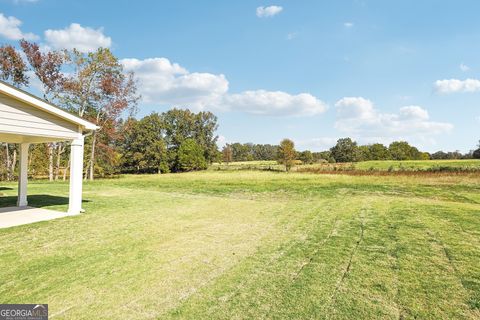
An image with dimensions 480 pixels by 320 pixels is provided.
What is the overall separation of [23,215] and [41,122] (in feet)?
9.77

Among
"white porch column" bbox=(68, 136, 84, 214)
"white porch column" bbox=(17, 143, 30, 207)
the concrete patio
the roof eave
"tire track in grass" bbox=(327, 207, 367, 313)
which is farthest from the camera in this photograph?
"white porch column" bbox=(17, 143, 30, 207)

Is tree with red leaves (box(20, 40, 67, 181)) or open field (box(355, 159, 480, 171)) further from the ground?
tree with red leaves (box(20, 40, 67, 181))

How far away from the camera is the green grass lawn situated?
309cm

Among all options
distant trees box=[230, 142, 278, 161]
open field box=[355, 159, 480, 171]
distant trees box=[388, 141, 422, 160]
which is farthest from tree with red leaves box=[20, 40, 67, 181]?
distant trees box=[388, 141, 422, 160]

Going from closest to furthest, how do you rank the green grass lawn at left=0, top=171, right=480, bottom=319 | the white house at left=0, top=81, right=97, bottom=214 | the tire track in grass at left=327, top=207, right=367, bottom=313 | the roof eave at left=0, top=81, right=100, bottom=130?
the green grass lawn at left=0, top=171, right=480, bottom=319 → the tire track in grass at left=327, top=207, right=367, bottom=313 → the roof eave at left=0, top=81, right=100, bottom=130 → the white house at left=0, top=81, right=97, bottom=214

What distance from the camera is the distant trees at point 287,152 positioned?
38.5 m

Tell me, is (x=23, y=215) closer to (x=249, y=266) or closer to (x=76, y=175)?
(x=76, y=175)

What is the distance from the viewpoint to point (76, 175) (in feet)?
26.5

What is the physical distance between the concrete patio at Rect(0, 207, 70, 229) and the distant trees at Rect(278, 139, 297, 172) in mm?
32671

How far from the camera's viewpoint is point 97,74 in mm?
25391

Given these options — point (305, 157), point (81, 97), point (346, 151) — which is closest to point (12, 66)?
point (81, 97)

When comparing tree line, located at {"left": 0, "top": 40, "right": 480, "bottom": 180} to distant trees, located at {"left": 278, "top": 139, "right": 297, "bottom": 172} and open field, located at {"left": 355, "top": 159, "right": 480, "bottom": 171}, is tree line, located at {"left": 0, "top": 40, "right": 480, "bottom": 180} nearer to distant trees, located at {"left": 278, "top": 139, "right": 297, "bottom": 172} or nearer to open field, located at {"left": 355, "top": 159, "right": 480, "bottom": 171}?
distant trees, located at {"left": 278, "top": 139, "right": 297, "bottom": 172}

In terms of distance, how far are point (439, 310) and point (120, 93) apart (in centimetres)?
2781

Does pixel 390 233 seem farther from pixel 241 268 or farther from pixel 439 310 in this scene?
pixel 241 268
